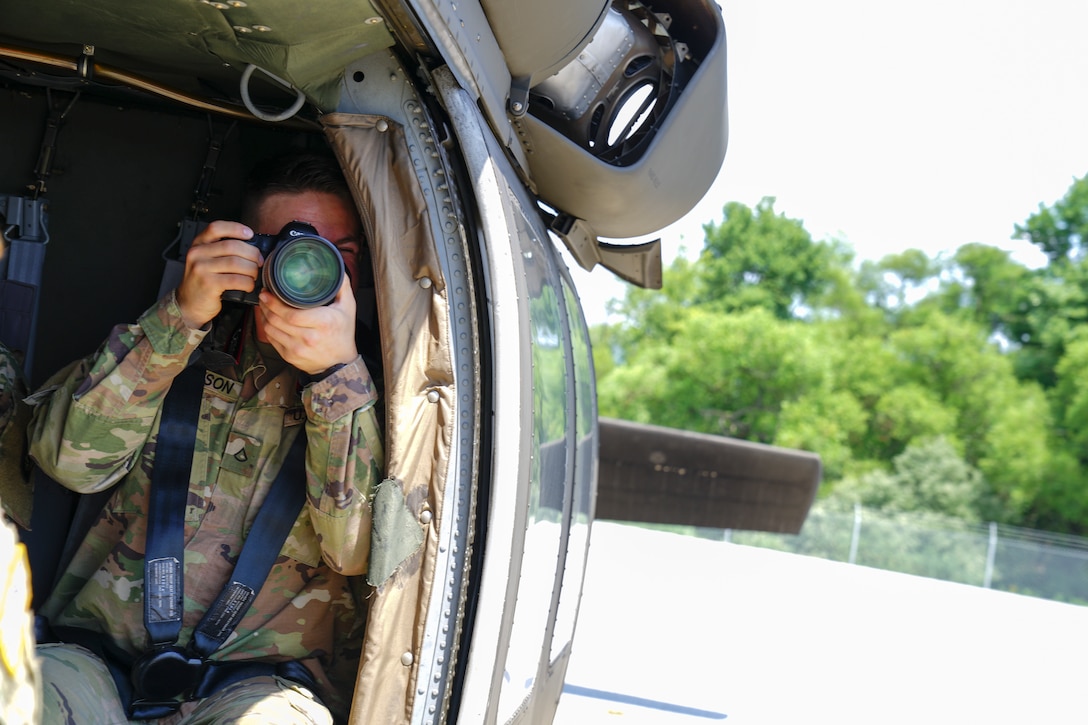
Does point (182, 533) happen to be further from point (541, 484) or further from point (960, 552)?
point (960, 552)

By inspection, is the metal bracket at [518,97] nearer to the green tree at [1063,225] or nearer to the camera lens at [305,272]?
the camera lens at [305,272]

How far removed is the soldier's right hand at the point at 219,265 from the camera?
1.73 metres

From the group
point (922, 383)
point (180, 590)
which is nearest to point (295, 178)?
point (180, 590)

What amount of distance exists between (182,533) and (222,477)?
0.14m

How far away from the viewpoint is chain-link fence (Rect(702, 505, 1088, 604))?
44.8 feet

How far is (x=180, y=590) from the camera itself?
73.6 inches

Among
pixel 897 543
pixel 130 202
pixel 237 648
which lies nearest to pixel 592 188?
pixel 130 202

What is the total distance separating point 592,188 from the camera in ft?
8.55

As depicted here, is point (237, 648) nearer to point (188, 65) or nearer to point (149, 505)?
point (149, 505)

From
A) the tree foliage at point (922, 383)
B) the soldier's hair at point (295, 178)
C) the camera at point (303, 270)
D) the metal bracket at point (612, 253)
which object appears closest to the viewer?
the camera at point (303, 270)

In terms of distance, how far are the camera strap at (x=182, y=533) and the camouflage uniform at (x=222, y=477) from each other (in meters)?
0.03

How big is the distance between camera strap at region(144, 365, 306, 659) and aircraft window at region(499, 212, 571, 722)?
18.5 inches

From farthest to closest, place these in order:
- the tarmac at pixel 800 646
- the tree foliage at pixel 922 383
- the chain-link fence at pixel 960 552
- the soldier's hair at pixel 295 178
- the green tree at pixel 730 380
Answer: the green tree at pixel 730 380, the tree foliage at pixel 922 383, the chain-link fence at pixel 960 552, the tarmac at pixel 800 646, the soldier's hair at pixel 295 178

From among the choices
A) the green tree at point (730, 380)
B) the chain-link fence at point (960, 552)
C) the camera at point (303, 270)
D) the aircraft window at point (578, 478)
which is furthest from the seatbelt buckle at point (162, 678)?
the green tree at point (730, 380)
